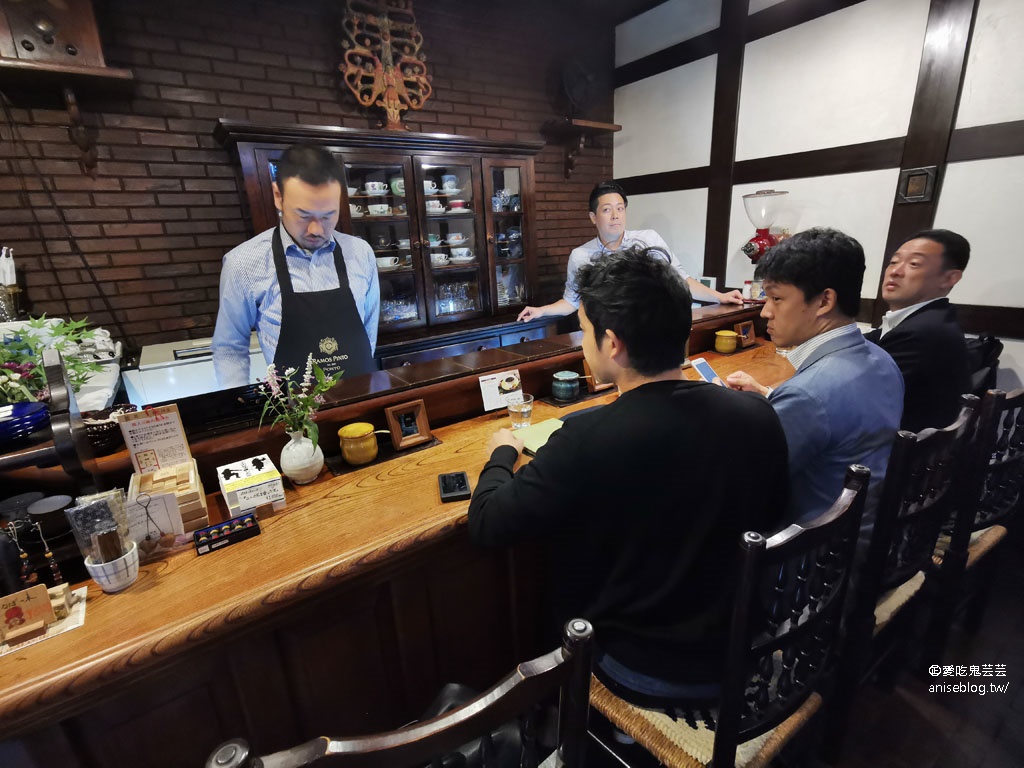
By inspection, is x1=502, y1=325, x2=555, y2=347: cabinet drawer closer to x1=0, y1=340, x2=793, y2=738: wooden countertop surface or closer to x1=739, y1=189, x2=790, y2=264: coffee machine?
x1=739, y1=189, x2=790, y2=264: coffee machine

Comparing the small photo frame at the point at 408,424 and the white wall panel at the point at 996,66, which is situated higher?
the white wall panel at the point at 996,66

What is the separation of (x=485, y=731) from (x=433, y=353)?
3.34 metres

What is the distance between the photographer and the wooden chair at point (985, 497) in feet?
5.17

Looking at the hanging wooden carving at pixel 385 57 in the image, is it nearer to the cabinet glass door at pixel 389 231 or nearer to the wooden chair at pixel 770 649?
→ the cabinet glass door at pixel 389 231

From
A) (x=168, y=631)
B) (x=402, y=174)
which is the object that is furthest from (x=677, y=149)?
(x=168, y=631)

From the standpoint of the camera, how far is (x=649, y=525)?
40.0 inches

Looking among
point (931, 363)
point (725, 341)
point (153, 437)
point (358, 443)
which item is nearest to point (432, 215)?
point (725, 341)

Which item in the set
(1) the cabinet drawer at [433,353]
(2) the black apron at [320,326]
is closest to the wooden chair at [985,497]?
(1) the cabinet drawer at [433,353]

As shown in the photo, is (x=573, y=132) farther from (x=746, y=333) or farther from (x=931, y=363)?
(x=931, y=363)

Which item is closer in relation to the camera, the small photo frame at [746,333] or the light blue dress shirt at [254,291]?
the light blue dress shirt at [254,291]

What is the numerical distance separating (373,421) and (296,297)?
123 cm

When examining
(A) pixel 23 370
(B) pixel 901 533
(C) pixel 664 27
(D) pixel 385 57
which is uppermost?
(C) pixel 664 27

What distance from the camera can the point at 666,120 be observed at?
4688 millimetres

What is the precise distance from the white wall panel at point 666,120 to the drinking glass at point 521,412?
3803mm
